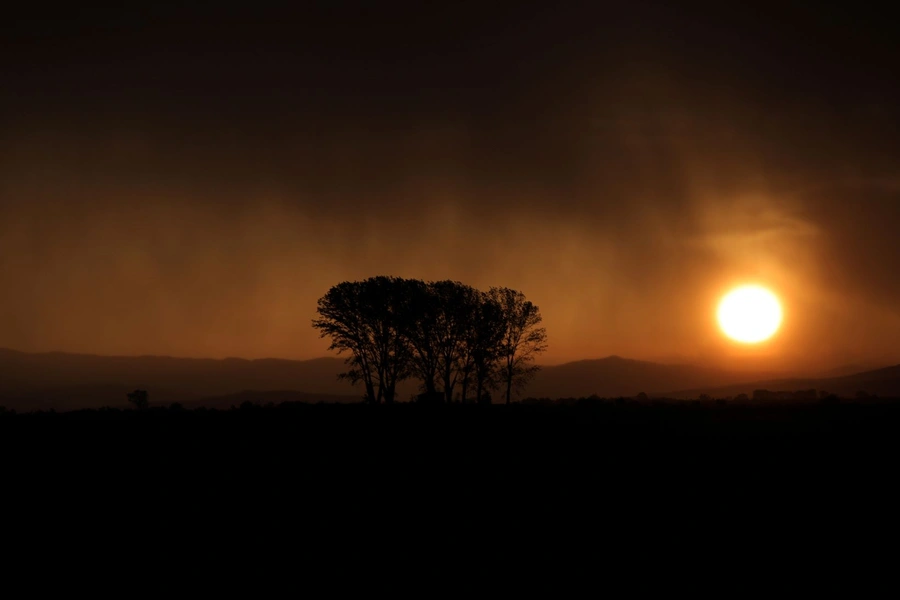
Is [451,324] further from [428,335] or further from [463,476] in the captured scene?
[463,476]

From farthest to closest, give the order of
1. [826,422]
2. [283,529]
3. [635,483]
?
[826,422] → [635,483] → [283,529]

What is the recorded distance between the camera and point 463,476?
87.9 ft

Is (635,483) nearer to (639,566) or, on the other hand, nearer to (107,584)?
(639,566)

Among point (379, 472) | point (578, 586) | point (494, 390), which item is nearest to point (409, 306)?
point (494, 390)

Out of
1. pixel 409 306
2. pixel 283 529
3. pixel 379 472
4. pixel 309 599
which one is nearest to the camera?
pixel 309 599

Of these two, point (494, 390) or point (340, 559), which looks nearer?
point (340, 559)

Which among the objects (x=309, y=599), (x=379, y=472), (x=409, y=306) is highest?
(x=409, y=306)

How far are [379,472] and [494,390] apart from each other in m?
47.3

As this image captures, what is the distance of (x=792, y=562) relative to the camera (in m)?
18.4

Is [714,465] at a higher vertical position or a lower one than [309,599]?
higher

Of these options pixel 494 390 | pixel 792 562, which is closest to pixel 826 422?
pixel 792 562

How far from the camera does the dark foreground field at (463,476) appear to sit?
2125 cm

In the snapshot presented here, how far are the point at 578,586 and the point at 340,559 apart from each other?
23.6ft

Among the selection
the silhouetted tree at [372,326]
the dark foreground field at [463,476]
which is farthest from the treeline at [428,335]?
the dark foreground field at [463,476]
